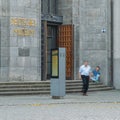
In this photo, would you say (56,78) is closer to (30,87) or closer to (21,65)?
(30,87)

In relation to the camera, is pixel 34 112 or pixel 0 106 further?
pixel 0 106

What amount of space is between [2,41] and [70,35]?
509 centimetres

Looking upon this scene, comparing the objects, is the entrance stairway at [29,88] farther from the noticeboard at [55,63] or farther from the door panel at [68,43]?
the noticeboard at [55,63]

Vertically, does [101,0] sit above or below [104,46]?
above

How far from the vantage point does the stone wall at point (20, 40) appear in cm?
2653

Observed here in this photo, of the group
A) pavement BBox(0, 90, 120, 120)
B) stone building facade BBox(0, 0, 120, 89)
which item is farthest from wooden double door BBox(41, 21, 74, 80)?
pavement BBox(0, 90, 120, 120)

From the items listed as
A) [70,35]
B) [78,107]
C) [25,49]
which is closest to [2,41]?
[25,49]

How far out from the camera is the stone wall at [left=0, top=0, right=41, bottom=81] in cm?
2653

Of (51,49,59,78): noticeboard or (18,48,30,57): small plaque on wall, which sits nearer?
(51,49,59,78): noticeboard

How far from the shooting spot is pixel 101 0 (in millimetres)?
30391

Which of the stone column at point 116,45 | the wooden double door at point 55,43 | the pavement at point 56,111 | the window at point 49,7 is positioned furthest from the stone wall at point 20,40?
the pavement at point 56,111

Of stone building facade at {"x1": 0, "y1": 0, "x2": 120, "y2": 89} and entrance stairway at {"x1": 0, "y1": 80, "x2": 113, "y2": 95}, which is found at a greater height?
stone building facade at {"x1": 0, "y1": 0, "x2": 120, "y2": 89}

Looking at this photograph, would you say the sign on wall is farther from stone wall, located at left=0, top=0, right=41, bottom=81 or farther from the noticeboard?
the noticeboard

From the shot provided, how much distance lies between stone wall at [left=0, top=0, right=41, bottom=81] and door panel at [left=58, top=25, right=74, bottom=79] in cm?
274
